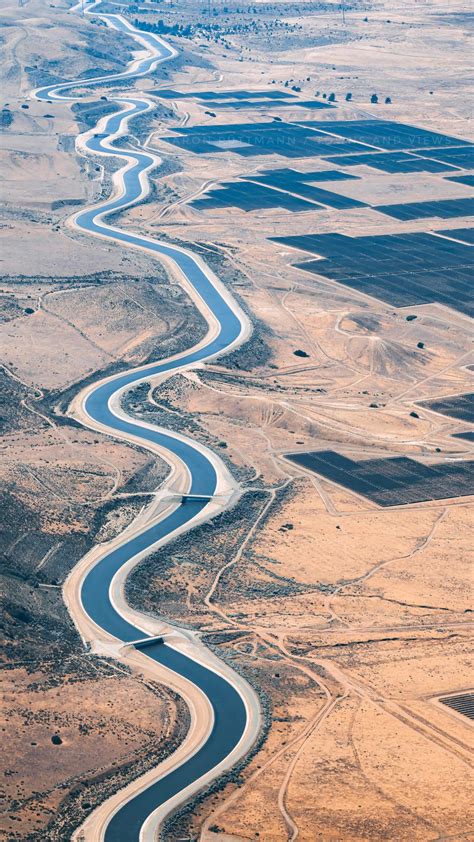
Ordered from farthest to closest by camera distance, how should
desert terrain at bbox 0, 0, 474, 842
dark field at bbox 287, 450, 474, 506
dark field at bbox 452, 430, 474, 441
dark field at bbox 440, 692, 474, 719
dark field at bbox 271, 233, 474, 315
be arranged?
1. dark field at bbox 271, 233, 474, 315
2. dark field at bbox 452, 430, 474, 441
3. dark field at bbox 287, 450, 474, 506
4. dark field at bbox 440, 692, 474, 719
5. desert terrain at bbox 0, 0, 474, 842

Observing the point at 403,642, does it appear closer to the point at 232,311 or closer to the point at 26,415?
the point at 26,415

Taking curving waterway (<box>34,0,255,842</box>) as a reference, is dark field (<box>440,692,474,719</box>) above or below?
above

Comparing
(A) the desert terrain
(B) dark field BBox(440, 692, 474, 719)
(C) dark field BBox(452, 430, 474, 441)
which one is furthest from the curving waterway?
(C) dark field BBox(452, 430, 474, 441)

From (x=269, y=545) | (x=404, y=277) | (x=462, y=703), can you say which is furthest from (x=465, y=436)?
(x=404, y=277)

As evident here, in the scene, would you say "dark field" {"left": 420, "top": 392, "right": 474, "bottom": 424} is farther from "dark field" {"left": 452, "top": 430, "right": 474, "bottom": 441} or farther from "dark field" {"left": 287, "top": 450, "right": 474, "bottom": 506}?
"dark field" {"left": 287, "top": 450, "right": 474, "bottom": 506}

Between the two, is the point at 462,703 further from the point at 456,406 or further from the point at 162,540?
the point at 456,406

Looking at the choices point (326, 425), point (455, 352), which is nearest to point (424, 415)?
point (326, 425)

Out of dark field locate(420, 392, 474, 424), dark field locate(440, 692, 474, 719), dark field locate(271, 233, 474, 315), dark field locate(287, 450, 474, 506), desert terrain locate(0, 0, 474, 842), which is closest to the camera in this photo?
desert terrain locate(0, 0, 474, 842)

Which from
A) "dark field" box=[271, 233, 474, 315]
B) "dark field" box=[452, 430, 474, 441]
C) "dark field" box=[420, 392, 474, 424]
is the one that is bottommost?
"dark field" box=[420, 392, 474, 424]
